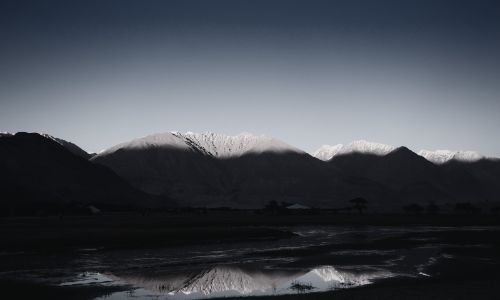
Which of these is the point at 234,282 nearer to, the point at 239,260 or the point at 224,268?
the point at 224,268

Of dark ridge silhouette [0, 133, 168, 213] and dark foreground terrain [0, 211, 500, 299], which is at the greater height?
dark ridge silhouette [0, 133, 168, 213]

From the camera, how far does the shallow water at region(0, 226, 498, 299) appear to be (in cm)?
2420

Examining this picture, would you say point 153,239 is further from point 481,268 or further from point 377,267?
point 481,268

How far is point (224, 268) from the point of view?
30.2 metres

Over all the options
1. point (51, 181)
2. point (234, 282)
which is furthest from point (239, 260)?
point (51, 181)

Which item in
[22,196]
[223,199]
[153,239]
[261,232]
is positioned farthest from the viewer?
[223,199]

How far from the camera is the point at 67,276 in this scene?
25688 mm

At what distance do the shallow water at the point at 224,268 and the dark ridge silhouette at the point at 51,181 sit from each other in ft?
228

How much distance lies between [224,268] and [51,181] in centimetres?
11409

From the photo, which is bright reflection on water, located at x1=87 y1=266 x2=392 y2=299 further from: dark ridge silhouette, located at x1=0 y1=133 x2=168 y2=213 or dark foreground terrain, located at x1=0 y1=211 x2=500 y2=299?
dark ridge silhouette, located at x1=0 y1=133 x2=168 y2=213

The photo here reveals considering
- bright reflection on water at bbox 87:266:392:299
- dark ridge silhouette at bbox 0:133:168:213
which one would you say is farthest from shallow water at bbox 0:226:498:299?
dark ridge silhouette at bbox 0:133:168:213

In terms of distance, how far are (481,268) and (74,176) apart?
429 feet

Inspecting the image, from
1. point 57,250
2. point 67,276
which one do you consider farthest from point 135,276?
point 57,250

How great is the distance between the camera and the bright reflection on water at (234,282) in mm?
22969
